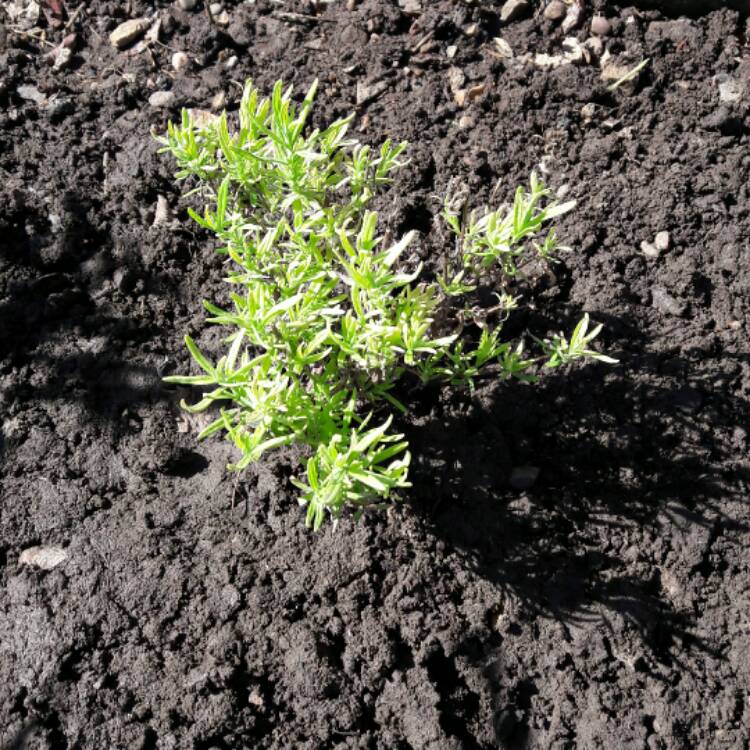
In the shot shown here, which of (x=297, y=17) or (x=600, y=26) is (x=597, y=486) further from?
(x=297, y=17)

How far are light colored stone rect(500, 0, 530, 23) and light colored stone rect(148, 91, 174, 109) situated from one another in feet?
5.30

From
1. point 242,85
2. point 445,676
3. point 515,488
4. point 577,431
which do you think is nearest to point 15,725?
point 445,676

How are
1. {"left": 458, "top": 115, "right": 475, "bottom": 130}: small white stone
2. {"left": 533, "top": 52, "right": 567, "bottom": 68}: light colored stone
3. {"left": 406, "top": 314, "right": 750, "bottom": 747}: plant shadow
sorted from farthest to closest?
1. {"left": 533, "top": 52, "right": 567, "bottom": 68}: light colored stone
2. {"left": 458, "top": 115, "right": 475, "bottom": 130}: small white stone
3. {"left": 406, "top": 314, "right": 750, "bottom": 747}: plant shadow

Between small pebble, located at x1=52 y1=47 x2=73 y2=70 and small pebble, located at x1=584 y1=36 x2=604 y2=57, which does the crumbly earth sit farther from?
small pebble, located at x1=52 y1=47 x2=73 y2=70

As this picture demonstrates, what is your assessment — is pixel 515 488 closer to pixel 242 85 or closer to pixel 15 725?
pixel 15 725

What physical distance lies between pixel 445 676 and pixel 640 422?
112 cm

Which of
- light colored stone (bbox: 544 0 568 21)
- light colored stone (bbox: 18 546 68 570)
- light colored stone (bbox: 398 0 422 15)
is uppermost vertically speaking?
light colored stone (bbox: 544 0 568 21)

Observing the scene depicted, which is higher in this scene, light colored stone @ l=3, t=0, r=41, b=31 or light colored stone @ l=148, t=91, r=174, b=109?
light colored stone @ l=3, t=0, r=41, b=31

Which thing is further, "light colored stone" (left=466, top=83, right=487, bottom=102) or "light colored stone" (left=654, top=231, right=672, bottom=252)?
"light colored stone" (left=466, top=83, right=487, bottom=102)

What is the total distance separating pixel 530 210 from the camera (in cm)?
217

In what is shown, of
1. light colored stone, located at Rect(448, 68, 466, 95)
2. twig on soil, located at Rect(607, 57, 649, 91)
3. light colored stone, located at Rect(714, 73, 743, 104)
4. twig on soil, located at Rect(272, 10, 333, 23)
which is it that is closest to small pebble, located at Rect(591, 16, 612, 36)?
twig on soil, located at Rect(607, 57, 649, 91)

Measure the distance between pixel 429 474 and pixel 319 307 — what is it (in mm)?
843

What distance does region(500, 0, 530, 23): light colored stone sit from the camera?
3555 mm

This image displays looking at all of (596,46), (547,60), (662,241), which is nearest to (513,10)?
(547,60)
